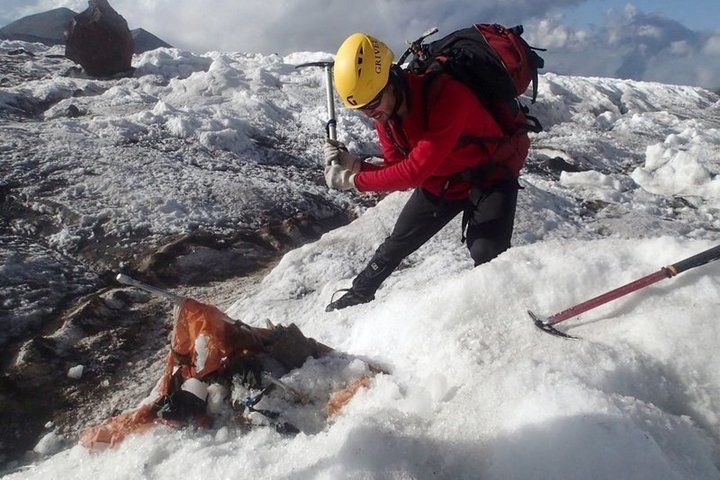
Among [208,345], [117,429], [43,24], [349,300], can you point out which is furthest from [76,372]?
[43,24]

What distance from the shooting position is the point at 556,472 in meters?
1.82

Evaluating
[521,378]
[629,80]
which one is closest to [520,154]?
[521,378]

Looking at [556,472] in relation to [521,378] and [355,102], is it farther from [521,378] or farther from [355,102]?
[355,102]

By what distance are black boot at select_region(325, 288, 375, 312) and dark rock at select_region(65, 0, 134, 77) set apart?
34.4 feet

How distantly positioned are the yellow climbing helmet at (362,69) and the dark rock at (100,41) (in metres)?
11.0

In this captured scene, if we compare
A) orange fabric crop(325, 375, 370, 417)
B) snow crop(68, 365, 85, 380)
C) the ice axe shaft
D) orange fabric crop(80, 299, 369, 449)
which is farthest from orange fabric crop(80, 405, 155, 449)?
snow crop(68, 365, 85, 380)

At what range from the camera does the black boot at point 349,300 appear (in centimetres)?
418

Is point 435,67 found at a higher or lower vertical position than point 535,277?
higher

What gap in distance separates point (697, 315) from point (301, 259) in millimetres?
3704

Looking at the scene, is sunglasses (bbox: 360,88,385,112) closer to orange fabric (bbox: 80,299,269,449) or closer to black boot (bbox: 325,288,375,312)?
orange fabric (bbox: 80,299,269,449)

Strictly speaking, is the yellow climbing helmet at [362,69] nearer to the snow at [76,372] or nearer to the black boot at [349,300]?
the black boot at [349,300]

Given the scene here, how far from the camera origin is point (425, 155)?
9.85 feet

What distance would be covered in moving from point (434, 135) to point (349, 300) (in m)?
1.73

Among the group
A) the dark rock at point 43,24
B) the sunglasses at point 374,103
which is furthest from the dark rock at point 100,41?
the dark rock at point 43,24
